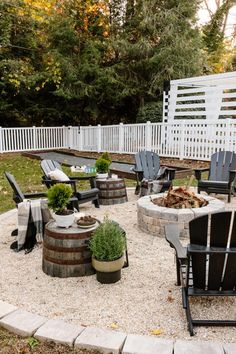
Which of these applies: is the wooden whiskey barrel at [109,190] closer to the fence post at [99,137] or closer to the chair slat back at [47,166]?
the chair slat back at [47,166]

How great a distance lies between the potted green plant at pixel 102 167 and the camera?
6.06m

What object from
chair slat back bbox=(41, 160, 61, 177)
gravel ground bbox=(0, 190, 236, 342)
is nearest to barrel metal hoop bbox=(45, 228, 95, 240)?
gravel ground bbox=(0, 190, 236, 342)

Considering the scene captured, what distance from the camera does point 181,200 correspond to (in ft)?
15.1

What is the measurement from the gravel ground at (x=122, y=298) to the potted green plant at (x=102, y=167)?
2.43 metres

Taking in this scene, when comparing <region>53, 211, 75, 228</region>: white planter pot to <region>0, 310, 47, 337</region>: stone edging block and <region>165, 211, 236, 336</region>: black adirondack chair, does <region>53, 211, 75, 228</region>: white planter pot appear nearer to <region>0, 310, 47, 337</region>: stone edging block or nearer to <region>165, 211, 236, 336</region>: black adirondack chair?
<region>0, 310, 47, 337</region>: stone edging block

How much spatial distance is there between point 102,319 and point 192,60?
14.9 metres

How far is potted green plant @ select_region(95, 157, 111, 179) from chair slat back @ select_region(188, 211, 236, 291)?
12.2ft

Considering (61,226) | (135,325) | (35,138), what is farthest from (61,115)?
(135,325)

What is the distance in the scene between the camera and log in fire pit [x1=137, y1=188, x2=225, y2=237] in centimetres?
426

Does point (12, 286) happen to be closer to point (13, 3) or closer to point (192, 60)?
point (13, 3)

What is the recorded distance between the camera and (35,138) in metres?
16.1

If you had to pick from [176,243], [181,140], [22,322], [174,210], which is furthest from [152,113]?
[22,322]

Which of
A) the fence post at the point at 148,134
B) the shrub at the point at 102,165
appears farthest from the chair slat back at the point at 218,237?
the fence post at the point at 148,134

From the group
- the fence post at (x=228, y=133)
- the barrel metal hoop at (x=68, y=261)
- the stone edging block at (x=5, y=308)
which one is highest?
the fence post at (x=228, y=133)
